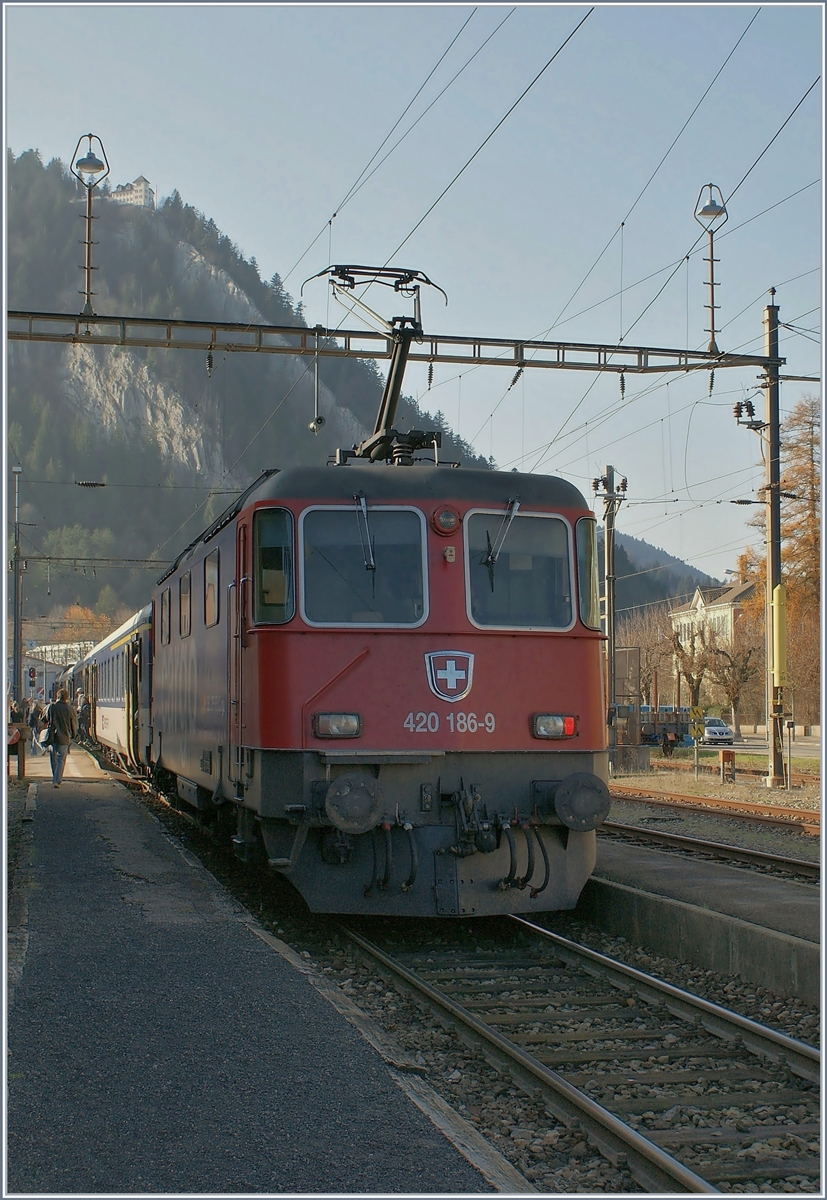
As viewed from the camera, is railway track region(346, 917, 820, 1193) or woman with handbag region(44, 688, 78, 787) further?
woman with handbag region(44, 688, 78, 787)

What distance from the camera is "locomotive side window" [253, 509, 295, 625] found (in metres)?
8.65

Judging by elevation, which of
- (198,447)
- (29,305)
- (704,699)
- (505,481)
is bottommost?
(704,699)

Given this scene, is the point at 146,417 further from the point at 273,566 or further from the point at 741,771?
the point at 273,566

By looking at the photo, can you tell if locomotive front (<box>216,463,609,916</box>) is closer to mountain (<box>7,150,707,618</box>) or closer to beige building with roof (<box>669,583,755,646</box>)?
beige building with roof (<box>669,583,755,646</box>)

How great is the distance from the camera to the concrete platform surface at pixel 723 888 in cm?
830

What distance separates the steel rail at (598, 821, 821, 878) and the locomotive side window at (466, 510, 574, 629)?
4.42 m

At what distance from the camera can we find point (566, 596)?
9.08 m

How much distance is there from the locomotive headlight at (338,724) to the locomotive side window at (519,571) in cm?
118

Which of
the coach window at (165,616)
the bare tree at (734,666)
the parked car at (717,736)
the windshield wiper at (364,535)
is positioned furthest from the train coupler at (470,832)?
the bare tree at (734,666)

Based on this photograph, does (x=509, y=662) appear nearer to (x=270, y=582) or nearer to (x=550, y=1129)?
(x=270, y=582)

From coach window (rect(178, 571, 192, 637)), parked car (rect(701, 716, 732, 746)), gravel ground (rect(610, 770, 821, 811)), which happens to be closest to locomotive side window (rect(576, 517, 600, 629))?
coach window (rect(178, 571, 192, 637))

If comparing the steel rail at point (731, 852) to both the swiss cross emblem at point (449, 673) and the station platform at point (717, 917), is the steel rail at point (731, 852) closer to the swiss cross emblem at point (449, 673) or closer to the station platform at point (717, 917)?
the station platform at point (717, 917)

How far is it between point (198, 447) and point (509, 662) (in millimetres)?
164981

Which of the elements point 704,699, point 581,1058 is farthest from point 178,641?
point 704,699
